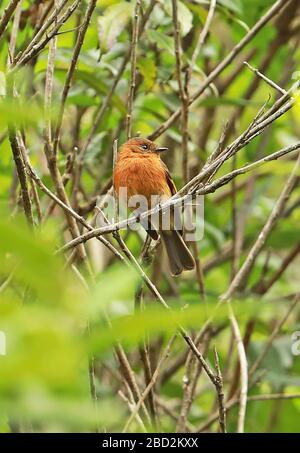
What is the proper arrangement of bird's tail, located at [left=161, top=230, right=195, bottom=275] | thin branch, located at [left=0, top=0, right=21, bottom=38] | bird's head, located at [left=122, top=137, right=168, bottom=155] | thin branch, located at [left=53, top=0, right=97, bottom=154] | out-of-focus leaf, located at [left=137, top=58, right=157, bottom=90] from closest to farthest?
thin branch, located at [left=0, top=0, right=21, bottom=38]
thin branch, located at [left=53, top=0, right=97, bottom=154]
out-of-focus leaf, located at [left=137, top=58, right=157, bottom=90]
bird's tail, located at [left=161, top=230, right=195, bottom=275]
bird's head, located at [left=122, top=137, right=168, bottom=155]

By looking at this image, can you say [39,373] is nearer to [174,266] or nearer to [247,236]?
[174,266]

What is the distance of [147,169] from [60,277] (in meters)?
3.74

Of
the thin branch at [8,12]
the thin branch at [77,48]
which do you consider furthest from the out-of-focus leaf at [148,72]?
the thin branch at [8,12]

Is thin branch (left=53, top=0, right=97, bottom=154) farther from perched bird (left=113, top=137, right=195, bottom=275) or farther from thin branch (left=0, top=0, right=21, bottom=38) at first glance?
perched bird (left=113, top=137, right=195, bottom=275)

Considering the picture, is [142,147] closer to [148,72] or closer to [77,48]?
[148,72]

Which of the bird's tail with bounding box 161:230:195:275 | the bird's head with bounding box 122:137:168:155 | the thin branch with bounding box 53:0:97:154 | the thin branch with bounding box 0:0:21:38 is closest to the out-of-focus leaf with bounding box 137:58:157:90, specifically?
the bird's head with bounding box 122:137:168:155

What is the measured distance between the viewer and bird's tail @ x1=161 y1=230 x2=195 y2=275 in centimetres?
402

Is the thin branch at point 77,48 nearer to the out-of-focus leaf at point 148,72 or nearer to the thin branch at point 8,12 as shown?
the thin branch at point 8,12

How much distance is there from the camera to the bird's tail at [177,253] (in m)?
4.02

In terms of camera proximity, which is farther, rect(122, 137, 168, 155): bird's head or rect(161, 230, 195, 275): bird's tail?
rect(122, 137, 168, 155): bird's head

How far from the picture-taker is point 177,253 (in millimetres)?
4133
